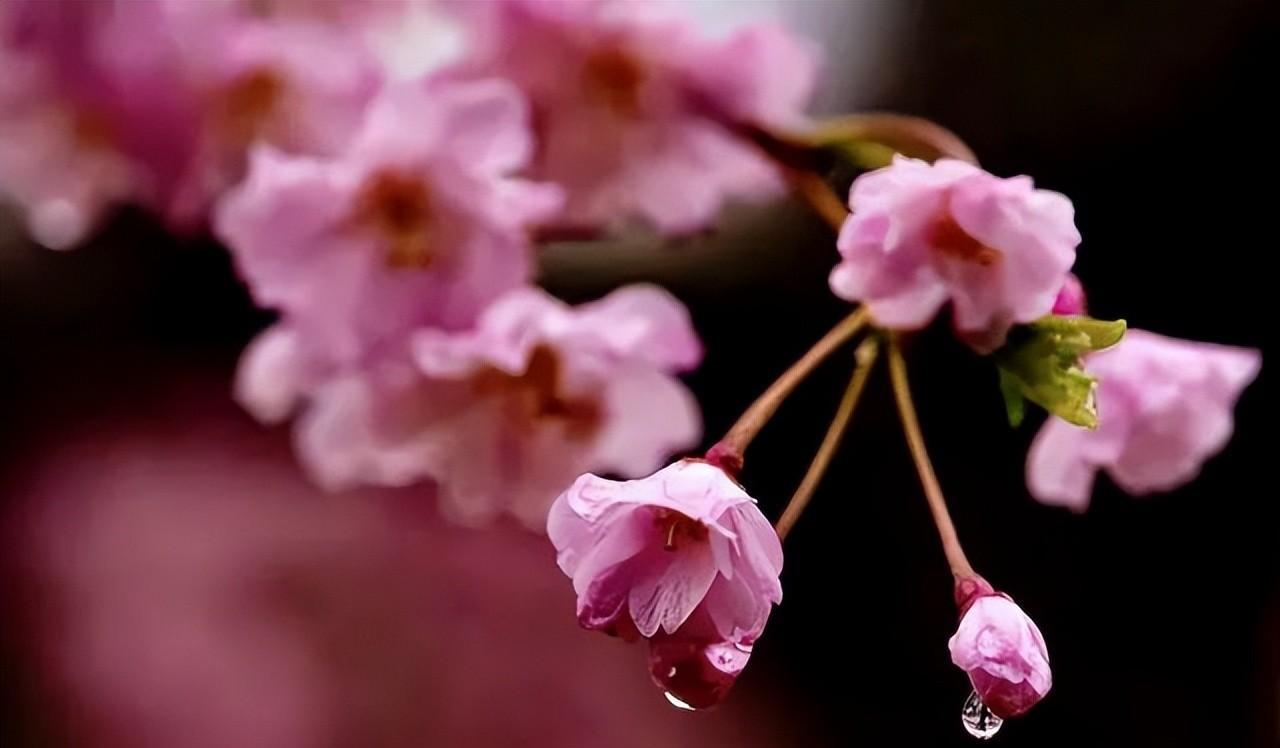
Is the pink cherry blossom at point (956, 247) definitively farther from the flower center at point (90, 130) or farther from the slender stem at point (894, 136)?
the flower center at point (90, 130)

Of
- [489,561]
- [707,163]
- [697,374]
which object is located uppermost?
[707,163]

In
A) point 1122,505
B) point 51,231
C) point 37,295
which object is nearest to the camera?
point 51,231

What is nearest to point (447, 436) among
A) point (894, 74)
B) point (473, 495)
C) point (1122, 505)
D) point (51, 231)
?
point (473, 495)

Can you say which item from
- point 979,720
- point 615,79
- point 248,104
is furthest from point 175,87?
point 979,720

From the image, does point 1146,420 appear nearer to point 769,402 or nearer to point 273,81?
point 769,402

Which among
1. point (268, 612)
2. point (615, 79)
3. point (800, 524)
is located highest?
point (615, 79)

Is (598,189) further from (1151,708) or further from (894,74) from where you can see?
(1151,708)

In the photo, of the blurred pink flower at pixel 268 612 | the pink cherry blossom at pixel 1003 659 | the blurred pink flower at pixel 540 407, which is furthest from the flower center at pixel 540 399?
the blurred pink flower at pixel 268 612
